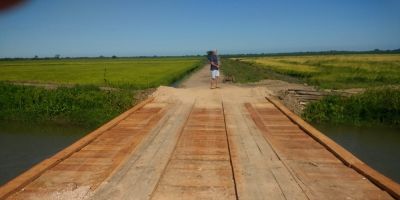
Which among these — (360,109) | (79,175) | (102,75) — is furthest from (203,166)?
(102,75)

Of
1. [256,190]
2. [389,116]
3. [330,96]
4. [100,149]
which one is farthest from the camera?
[330,96]

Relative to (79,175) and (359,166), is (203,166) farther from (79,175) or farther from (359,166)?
(359,166)

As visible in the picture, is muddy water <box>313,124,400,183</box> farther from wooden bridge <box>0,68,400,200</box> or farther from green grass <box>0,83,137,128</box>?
green grass <box>0,83,137,128</box>

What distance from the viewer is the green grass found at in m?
13.4

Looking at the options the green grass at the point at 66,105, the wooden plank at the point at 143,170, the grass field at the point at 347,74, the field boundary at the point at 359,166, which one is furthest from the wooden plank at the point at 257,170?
the grass field at the point at 347,74

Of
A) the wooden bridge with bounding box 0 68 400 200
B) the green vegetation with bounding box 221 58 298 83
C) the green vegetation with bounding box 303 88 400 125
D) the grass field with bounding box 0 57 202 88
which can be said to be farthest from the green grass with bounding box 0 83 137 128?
the green vegetation with bounding box 221 58 298 83

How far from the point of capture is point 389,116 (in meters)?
12.4

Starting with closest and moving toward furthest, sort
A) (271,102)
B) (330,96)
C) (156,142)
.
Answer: (156,142), (271,102), (330,96)

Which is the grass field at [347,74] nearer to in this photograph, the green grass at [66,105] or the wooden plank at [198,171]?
the green grass at [66,105]

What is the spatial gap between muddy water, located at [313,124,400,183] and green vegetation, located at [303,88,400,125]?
31cm

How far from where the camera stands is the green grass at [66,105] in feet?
43.8

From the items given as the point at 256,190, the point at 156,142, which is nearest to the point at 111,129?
the point at 156,142

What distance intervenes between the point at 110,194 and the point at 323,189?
218 centimetres

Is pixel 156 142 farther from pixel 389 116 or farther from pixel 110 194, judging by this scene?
pixel 389 116
